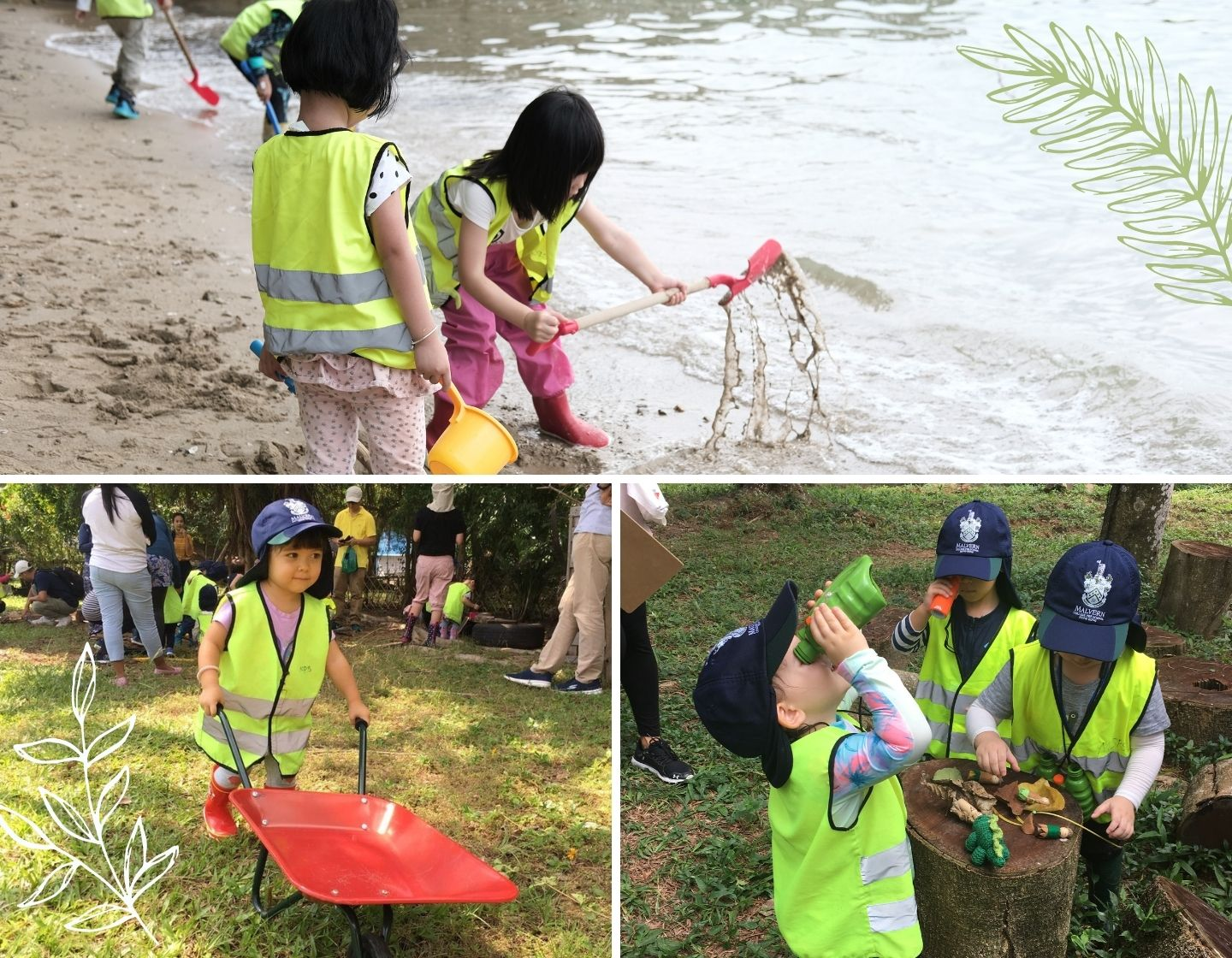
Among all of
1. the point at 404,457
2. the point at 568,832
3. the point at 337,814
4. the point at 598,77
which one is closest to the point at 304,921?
the point at 337,814

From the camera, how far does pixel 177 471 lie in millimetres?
4266

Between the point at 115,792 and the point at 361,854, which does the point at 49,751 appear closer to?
the point at 115,792

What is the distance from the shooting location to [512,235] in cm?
401

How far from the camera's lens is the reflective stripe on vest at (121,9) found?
29.2ft

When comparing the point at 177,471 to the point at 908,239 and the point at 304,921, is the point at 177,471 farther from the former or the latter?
the point at 908,239

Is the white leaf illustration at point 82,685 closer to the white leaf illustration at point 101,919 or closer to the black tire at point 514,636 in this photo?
the white leaf illustration at point 101,919

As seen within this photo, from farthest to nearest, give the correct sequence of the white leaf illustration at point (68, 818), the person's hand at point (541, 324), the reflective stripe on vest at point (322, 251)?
the person's hand at point (541, 324), the reflective stripe on vest at point (322, 251), the white leaf illustration at point (68, 818)

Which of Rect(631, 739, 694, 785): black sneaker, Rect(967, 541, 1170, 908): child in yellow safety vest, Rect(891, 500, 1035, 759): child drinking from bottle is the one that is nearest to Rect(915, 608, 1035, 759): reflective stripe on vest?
Rect(891, 500, 1035, 759): child drinking from bottle

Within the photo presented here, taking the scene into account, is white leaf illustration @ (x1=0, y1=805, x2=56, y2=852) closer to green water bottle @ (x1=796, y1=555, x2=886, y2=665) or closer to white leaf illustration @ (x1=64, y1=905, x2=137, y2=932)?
white leaf illustration @ (x1=64, y1=905, x2=137, y2=932)

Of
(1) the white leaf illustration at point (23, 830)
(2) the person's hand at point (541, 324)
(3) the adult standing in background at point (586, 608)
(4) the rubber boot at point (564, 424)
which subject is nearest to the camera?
(1) the white leaf illustration at point (23, 830)

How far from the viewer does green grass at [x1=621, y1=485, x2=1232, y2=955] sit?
11.9ft

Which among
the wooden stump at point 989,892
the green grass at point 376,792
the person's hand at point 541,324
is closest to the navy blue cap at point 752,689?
the wooden stump at point 989,892

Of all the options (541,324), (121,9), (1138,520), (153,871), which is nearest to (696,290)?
(541,324)

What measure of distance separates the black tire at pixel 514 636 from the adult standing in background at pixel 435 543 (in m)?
0.29
